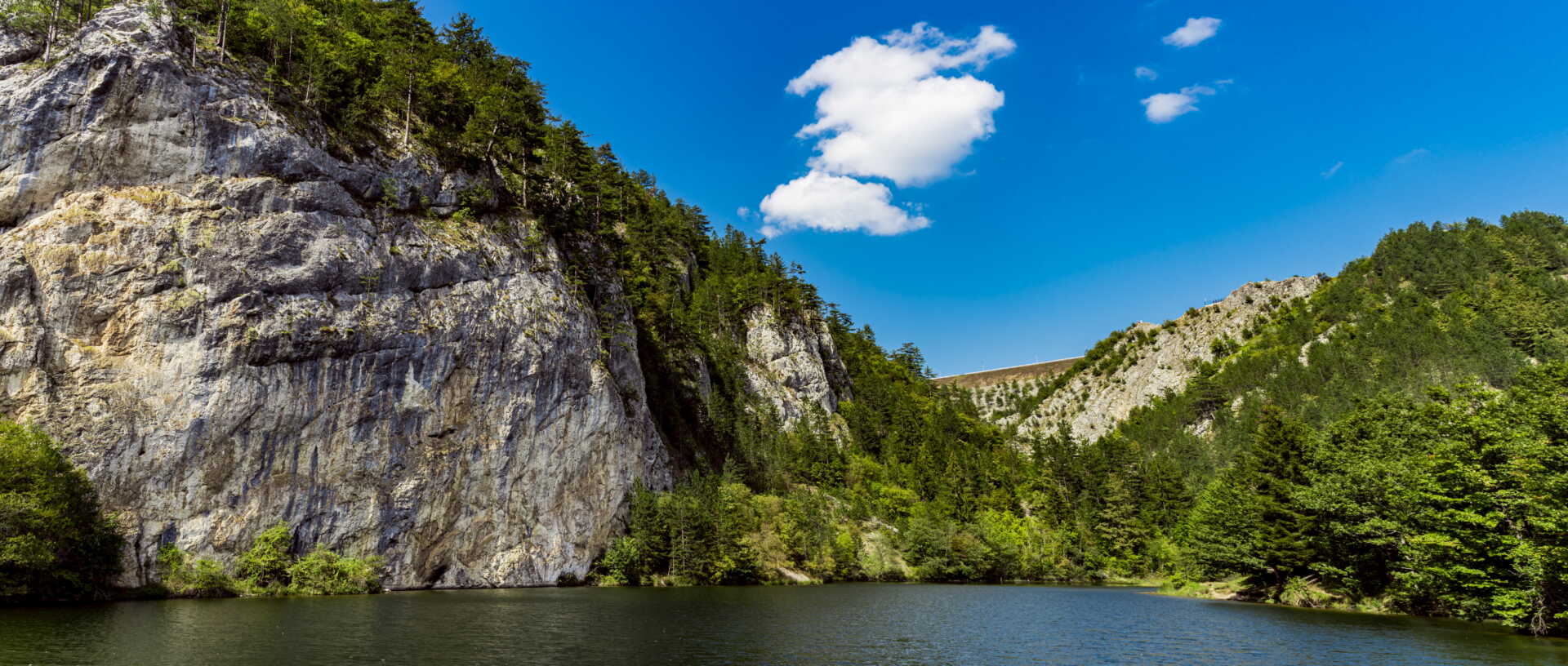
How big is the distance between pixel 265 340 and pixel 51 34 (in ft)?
101

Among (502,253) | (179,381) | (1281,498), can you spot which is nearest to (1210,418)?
(1281,498)

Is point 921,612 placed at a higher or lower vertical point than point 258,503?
Answer: lower

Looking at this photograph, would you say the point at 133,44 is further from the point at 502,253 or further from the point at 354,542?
the point at 354,542

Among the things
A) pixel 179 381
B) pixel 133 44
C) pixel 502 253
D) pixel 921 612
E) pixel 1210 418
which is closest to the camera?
pixel 921 612

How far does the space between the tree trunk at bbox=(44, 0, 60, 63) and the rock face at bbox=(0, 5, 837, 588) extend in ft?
5.17

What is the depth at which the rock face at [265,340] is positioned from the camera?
173 feet

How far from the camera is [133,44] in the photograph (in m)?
59.7

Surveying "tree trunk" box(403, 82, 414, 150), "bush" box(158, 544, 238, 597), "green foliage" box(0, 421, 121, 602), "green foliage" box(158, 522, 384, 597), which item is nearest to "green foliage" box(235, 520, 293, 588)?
"green foliage" box(158, 522, 384, 597)

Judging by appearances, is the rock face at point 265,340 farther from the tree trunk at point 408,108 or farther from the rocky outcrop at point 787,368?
the rocky outcrop at point 787,368

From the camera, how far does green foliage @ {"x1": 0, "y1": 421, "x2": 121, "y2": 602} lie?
40.3 metres

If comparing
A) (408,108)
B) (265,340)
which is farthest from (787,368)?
(265,340)

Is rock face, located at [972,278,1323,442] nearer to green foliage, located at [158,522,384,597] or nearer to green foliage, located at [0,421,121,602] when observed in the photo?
green foliage, located at [158,522,384,597]

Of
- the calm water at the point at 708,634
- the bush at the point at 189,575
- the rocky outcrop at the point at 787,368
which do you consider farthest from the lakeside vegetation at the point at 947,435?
the calm water at the point at 708,634

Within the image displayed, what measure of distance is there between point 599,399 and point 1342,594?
66.5 meters
